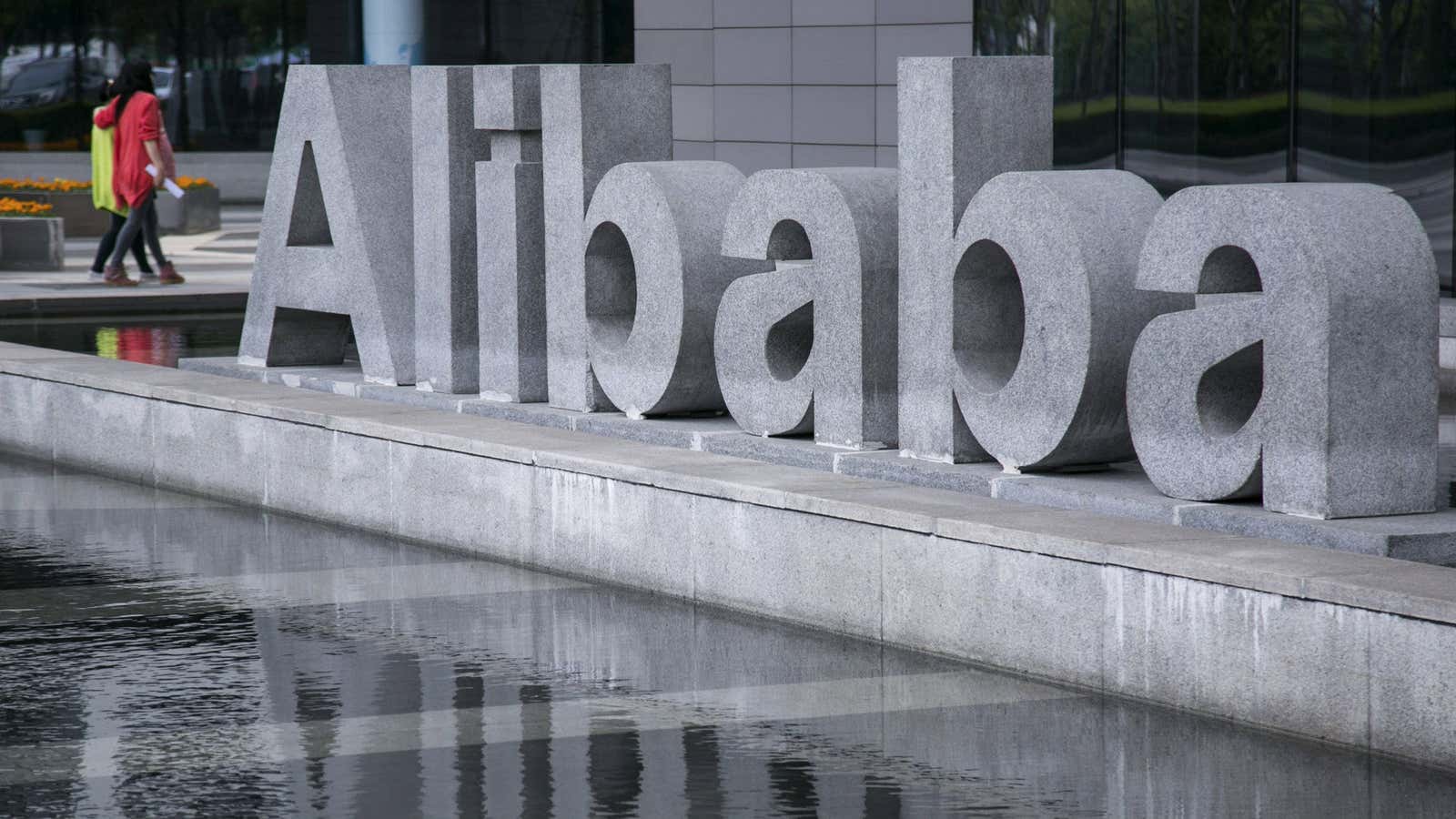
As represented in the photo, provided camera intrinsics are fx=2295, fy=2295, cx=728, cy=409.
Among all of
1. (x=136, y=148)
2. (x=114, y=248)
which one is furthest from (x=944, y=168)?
(x=114, y=248)

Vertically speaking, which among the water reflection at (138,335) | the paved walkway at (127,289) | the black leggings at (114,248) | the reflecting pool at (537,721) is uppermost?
the black leggings at (114,248)

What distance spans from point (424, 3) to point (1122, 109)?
7.66 m

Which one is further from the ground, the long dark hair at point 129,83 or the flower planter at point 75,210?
the long dark hair at point 129,83

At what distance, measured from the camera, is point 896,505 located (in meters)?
7.83

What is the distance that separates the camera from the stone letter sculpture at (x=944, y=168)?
873 cm

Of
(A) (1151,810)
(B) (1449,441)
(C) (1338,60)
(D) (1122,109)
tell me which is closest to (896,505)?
(A) (1151,810)

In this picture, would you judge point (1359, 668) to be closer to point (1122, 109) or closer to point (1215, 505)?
point (1215, 505)

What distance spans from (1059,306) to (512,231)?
139 inches

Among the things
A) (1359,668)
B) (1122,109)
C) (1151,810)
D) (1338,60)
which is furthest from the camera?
(1122,109)

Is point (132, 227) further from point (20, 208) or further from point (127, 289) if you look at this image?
point (20, 208)

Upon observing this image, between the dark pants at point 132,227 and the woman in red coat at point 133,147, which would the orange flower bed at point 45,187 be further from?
the woman in red coat at point 133,147

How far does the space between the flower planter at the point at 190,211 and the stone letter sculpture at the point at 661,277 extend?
23.5m

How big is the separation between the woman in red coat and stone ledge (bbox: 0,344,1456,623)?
32.4 feet

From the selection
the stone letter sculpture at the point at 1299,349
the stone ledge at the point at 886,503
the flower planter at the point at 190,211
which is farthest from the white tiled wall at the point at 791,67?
the flower planter at the point at 190,211
